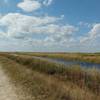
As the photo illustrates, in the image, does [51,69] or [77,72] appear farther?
[51,69]

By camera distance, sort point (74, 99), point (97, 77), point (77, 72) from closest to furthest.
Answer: point (74, 99) → point (97, 77) → point (77, 72)

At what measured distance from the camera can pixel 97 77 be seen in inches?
680

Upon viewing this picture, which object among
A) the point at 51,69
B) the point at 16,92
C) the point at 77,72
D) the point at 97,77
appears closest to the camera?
the point at 16,92

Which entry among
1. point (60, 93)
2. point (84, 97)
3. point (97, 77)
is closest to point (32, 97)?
point (60, 93)

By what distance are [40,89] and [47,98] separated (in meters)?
1.98

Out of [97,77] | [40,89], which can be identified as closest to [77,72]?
[97,77]

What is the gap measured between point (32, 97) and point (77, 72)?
10738 millimetres

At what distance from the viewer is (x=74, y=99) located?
30.7 ft

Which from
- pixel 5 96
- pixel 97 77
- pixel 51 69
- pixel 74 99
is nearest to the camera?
pixel 74 99

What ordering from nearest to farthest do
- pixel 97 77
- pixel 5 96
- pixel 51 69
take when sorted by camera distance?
pixel 5 96 < pixel 97 77 < pixel 51 69

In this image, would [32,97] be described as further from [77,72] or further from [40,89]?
[77,72]

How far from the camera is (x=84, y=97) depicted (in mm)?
9523

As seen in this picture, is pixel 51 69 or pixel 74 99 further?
pixel 51 69

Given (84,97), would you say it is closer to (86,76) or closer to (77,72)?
(86,76)
